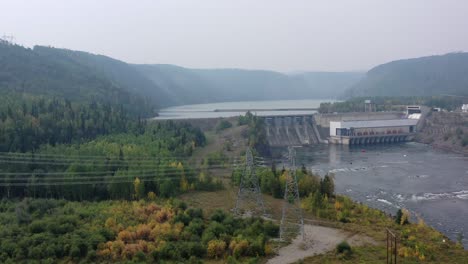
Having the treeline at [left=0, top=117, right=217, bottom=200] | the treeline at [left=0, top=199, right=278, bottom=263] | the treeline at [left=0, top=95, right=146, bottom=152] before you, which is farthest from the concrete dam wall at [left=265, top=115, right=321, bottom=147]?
the treeline at [left=0, top=199, right=278, bottom=263]

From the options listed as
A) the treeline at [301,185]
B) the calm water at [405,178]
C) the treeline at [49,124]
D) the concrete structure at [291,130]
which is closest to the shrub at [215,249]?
the treeline at [301,185]

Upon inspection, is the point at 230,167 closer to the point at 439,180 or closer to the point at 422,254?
the point at 439,180

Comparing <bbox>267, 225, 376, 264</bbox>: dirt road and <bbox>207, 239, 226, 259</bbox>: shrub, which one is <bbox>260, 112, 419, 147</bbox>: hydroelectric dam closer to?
<bbox>267, 225, 376, 264</bbox>: dirt road

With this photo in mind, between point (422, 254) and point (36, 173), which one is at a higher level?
point (36, 173)

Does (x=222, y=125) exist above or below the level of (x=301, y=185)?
above

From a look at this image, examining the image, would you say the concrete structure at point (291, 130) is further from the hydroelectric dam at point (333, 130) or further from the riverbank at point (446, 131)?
the riverbank at point (446, 131)

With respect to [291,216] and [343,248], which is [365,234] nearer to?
[343,248]

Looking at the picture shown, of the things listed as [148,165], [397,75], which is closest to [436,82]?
[397,75]

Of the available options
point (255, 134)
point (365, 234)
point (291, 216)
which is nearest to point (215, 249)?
point (291, 216)
